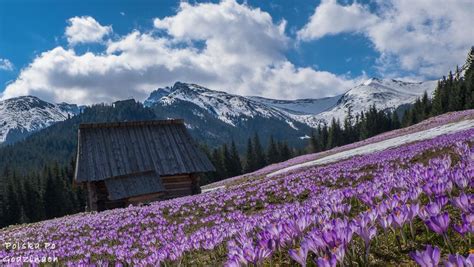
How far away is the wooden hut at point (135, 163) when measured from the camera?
2808 cm

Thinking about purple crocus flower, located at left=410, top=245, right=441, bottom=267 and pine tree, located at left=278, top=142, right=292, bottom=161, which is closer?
purple crocus flower, located at left=410, top=245, right=441, bottom=267

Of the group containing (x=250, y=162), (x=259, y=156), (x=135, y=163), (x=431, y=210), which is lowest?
(x=431, y=210)

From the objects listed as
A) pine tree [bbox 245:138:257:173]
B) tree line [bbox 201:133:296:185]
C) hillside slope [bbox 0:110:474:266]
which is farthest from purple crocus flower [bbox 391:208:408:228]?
pine tree [bbox 245:138:257:173]

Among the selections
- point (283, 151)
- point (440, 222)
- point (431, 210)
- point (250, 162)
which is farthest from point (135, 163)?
point (283, 151)

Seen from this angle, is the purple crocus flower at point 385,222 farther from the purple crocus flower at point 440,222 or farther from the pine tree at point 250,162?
the pine tree at point 250,162

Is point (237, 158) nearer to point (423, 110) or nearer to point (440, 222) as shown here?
point (423, 110)

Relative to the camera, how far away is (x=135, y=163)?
29438 millimetres

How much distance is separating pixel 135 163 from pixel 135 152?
Result: 1.28 metres

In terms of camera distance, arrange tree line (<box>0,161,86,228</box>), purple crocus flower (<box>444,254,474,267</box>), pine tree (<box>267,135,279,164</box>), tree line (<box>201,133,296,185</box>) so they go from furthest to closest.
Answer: pine tree (<box>267,135,279,164</box>), tree line (<box>201,133,296,185</box>), tree line (<box>0,161,86,228</box>), purple crocus flower (<box>444,254,474,267</box>)

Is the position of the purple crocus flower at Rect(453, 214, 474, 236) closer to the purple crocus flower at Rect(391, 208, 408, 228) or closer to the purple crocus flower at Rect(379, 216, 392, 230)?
the purple crocus flower at Rect(391, 208, 408, 228)

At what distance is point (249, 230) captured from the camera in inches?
210

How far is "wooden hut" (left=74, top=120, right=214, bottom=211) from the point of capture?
28.1 metres

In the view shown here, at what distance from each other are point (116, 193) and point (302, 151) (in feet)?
415

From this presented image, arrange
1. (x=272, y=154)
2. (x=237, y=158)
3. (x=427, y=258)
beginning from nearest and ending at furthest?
(x=427, y=258), (x=237, y=158), (x=272, y=154)
